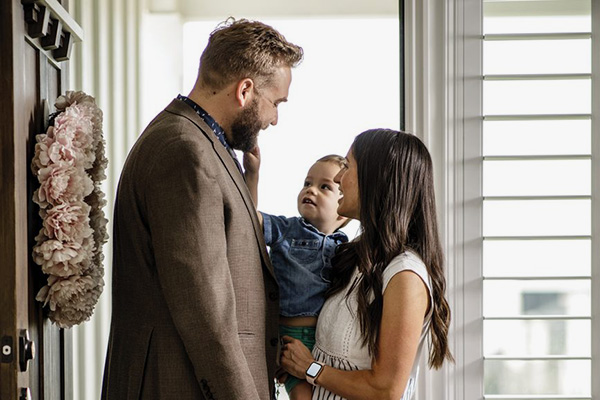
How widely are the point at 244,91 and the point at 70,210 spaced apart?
0.44 metres

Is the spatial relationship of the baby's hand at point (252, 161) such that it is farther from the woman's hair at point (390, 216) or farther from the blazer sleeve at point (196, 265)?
the blazer sleeve at point (196, 265)

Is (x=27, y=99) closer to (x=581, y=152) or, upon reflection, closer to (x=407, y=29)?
(x=407, y=29)

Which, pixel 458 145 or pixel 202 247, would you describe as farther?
pixel 458 145

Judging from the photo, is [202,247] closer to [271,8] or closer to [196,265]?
[196,265]

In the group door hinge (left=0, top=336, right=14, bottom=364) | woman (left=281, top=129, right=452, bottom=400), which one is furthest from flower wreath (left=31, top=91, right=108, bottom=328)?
woman (left=281, top=129, right=452, bottom=400)

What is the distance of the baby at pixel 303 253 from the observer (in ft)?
5.66

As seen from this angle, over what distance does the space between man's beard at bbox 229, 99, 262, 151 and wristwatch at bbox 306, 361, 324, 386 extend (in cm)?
51

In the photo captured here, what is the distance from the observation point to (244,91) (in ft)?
5.23

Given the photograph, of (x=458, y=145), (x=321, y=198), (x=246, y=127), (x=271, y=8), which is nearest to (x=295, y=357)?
(x=321, y=198)

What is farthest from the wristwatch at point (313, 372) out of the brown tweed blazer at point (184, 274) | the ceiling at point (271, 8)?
the ceiling at point (271, 8)

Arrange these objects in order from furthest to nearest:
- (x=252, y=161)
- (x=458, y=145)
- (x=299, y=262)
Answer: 1. (x=458, y=145)
2. (x=252, y=161)
3. (x=299, y=262)

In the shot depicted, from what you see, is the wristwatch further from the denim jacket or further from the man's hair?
the man's hair

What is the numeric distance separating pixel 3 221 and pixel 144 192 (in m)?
0.26

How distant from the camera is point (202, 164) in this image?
140cm
